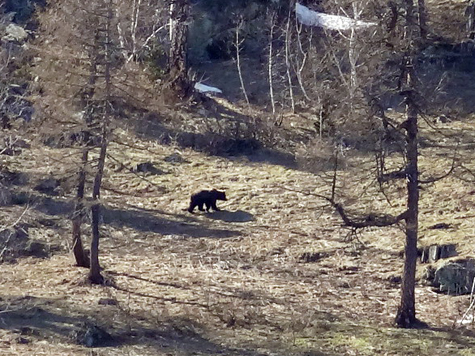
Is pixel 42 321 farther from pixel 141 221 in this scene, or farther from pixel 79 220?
pixel 141 221

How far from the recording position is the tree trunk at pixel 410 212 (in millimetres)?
11812

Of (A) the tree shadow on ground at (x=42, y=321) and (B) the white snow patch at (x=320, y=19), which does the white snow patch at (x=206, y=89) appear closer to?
(B) the white snow patch at (x=320, y=19)

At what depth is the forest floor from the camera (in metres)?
12.2

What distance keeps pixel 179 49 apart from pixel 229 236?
9.61 m

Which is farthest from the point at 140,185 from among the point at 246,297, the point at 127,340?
the point at 127,340

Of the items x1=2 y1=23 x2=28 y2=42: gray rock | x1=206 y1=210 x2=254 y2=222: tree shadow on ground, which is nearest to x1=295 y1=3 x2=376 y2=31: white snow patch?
x1=2 y1=23 x2=28 y2=42: gray rock

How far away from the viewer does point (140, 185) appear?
20.7 m

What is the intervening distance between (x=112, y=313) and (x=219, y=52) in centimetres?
1873

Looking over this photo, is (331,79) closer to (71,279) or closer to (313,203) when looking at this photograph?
(313,203)

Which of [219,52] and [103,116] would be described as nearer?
[103,116]

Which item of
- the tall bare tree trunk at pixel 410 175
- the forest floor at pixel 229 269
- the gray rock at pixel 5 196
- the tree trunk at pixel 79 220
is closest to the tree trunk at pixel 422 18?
the tall bare tree trunk at pixel 410 175

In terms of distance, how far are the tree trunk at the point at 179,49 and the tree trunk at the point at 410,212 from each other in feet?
46.2

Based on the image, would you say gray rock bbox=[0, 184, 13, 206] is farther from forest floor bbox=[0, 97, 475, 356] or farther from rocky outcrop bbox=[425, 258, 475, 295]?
rocky outcrop bbox=[425, 258, 475, 295]

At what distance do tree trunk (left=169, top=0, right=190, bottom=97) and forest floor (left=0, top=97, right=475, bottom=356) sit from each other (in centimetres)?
357
